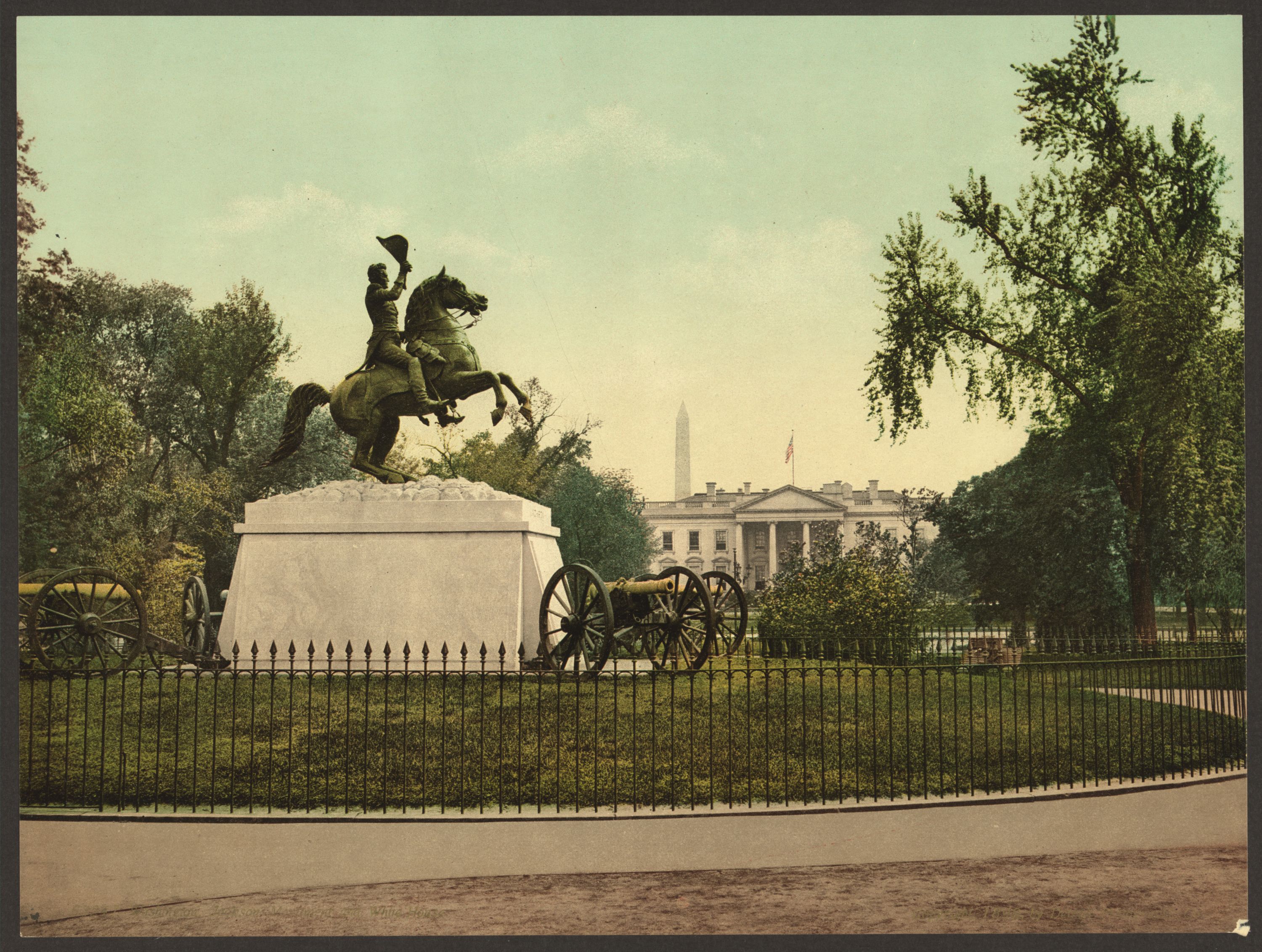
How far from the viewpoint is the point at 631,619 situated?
14125 mm

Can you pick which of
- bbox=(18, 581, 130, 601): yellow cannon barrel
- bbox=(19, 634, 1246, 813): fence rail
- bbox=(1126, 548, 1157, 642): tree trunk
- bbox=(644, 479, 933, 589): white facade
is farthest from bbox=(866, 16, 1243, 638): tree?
bbox=(644, 479, 933, 589): white facade

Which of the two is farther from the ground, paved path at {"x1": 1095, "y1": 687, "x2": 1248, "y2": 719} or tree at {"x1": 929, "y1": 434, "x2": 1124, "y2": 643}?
tree at {"x1": 929, "y1": 434, "x2": 1124, "y2": 643}

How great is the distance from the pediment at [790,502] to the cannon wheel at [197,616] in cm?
5869

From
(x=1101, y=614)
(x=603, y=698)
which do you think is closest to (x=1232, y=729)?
(x=603, y=698)

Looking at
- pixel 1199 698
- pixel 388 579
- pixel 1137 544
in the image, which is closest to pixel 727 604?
pixel 388 579

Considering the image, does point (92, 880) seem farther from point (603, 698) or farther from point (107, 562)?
point (107, 562)

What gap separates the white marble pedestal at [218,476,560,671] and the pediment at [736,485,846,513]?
58905 mm

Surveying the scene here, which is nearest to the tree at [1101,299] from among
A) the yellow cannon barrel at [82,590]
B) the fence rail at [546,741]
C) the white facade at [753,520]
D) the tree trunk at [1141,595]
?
the tree trunk at [1141,595]

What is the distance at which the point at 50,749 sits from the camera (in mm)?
11320

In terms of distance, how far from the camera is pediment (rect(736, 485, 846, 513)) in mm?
73000

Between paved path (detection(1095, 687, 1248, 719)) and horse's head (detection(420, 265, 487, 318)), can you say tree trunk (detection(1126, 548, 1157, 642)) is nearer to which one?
paved path (detection(1095, 687, 1248, 719))

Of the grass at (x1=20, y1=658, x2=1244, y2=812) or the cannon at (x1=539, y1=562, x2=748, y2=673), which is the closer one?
the grass at (x1=20, y1=658, x2=1244, y2=812)

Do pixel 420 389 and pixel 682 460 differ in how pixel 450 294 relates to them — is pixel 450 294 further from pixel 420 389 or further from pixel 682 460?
pixel 682 460

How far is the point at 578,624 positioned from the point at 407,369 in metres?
4.33
